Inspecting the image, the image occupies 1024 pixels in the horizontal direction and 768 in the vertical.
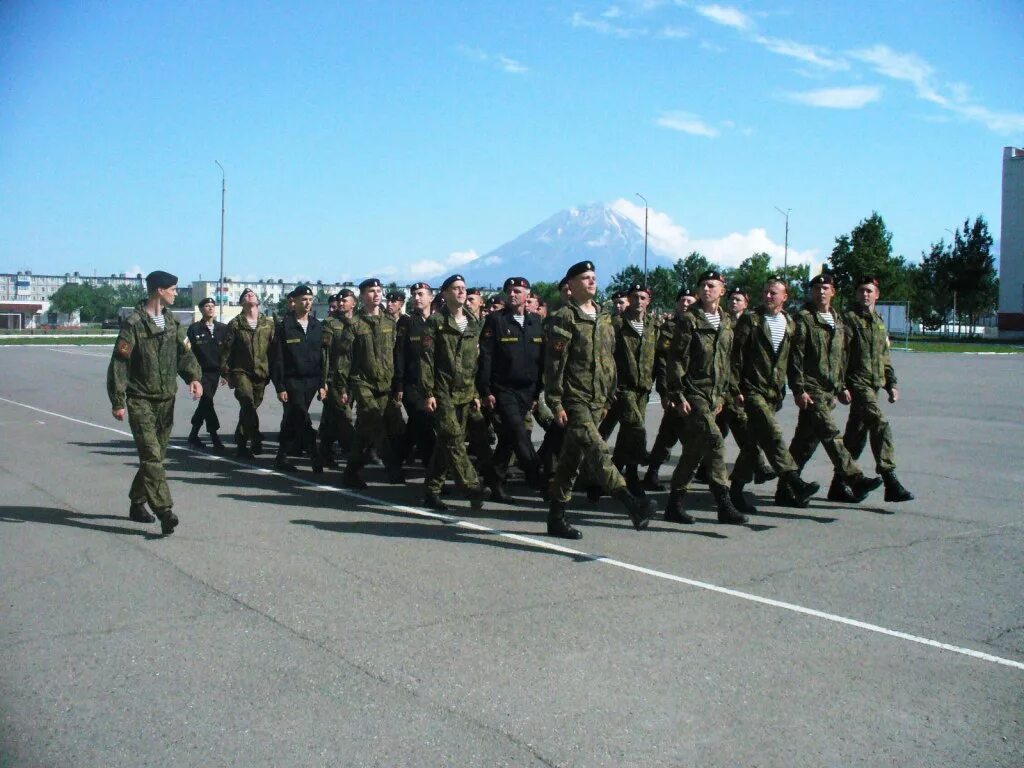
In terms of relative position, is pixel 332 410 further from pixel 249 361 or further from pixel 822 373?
pixel 822 373

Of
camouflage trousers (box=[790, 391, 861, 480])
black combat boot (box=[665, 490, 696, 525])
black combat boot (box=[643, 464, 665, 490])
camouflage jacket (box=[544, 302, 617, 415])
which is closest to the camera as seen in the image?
camouflage jacket (box=[544, 302, 617, 415])

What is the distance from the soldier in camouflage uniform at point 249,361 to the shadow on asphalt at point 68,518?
355cm

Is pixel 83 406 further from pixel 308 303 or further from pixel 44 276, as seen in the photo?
pixel 44 276

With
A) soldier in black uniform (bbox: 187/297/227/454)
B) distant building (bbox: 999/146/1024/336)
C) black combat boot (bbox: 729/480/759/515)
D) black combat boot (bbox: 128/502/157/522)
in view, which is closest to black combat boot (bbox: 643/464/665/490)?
black combat boot (bbox: 729/480/759/515)

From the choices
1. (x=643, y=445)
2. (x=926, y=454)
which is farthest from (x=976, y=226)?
(x=643, y=445)

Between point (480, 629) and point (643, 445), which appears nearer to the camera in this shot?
point (480, 629)

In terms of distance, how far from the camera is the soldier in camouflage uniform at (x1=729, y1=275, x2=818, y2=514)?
29.1ft

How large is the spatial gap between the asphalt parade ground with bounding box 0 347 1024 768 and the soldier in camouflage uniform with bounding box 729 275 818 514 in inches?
14.0

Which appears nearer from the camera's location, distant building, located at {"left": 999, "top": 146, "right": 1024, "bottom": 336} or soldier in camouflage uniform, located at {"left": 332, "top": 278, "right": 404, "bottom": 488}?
soldier in camouflage uniform, located at {"left": 332, "top": 278, "right": 404, "bottom": 488}

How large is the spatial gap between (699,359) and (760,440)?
915 millimetres

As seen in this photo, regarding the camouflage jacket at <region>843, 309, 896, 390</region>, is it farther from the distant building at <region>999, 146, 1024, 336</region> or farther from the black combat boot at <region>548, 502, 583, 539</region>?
the distant building at <region>999, 146, 1024, 336</region>

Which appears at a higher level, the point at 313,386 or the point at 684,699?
the point at 313,386

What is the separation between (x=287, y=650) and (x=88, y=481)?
644cm

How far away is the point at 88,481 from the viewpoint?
10.7 m
